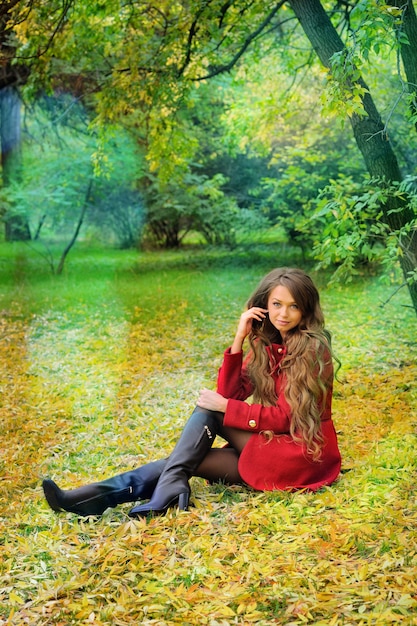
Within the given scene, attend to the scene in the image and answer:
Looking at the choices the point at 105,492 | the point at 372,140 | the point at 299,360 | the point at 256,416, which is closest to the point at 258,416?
the point at 256,416

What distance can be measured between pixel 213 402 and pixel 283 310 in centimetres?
57

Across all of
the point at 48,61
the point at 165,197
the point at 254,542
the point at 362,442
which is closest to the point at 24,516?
the point at 254,542

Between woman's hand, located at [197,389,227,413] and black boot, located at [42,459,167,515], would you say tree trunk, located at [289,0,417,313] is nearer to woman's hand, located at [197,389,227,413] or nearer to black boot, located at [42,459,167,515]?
woman's hand, located at [197,389,227,413]

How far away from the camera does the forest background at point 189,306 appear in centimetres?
279

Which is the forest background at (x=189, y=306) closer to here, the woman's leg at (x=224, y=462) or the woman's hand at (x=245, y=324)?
the woman's leg at (x=224, y=462)

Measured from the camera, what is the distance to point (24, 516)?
350cm

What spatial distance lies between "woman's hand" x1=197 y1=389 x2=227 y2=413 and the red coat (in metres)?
0.04

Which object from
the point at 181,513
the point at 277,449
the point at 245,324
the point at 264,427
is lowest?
the point at 181,513

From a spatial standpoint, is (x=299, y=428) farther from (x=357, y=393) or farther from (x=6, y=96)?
(x=6, y=96)

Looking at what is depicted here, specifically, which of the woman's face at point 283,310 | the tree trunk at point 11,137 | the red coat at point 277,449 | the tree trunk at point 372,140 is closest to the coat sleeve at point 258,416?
the red coat at point 277,449

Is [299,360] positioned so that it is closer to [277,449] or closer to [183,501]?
[277,449]

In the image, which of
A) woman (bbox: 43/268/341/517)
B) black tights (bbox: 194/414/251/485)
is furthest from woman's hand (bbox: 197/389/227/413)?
black tights (bbox: 194/414/251/485)

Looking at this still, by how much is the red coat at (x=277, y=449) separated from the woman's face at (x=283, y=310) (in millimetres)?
131

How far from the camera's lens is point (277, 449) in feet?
11.0
